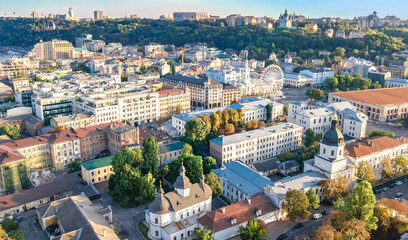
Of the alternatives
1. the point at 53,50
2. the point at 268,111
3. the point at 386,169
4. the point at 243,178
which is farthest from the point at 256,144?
the point at 53,50

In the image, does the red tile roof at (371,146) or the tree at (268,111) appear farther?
the tree at (268,111)

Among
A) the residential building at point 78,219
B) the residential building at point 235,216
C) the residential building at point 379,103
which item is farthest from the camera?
the residential building at point 379,103

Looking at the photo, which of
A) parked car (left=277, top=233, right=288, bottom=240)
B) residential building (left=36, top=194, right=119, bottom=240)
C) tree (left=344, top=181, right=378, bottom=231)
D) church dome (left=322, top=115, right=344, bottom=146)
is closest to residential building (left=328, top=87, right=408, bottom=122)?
church dome (left=322, top=115, right=344, bottom=146)

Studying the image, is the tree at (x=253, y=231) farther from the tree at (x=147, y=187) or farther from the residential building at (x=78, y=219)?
the tree at (x=147, y=187)

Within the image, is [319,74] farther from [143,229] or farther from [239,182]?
[143,229]

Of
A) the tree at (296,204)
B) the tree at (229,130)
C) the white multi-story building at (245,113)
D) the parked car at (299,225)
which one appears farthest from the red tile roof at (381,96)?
the parked car at (299,225)

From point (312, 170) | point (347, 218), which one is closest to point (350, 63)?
point (312, 170)

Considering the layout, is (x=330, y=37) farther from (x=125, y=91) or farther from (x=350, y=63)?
(x=125, y=91)
